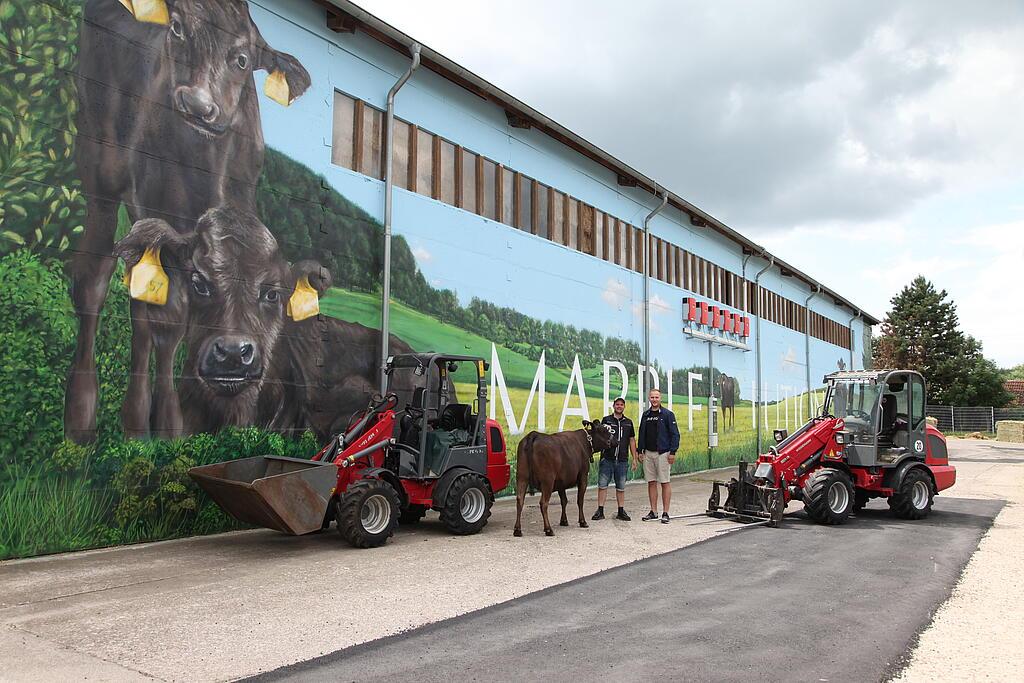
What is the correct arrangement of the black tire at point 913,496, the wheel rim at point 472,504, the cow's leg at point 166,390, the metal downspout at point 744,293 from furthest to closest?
1. the metal downspout at point 744,293
2. the black tire at point 913,496
3. the wheel rim at point 472,504
4. the cow's leg at point 166,390

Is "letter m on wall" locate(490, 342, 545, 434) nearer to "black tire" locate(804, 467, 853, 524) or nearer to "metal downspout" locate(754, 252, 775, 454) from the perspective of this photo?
"black tire" locate(804, 467, 853, 524)

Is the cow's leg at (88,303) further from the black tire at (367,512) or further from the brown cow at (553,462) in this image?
the brown cow at (553,462)

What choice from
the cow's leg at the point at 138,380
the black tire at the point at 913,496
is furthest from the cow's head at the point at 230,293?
the black tire at the point at 913,496

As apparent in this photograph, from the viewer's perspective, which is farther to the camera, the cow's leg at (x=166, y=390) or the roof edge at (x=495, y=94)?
the roof edge at (x=495, y=94)

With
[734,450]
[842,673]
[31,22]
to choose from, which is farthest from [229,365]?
[734,450]

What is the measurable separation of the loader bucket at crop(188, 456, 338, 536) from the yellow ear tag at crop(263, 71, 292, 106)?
5555 millimetres

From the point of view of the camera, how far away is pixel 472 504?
1077cm

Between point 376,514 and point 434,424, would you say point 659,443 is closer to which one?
point 434,424

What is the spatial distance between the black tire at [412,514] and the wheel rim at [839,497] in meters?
6.48

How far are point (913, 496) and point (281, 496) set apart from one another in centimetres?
1042

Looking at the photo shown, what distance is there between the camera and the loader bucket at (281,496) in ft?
27.4

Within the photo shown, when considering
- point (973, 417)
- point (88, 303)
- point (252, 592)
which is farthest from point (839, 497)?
point (973, 417)

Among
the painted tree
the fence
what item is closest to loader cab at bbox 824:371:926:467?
the fence

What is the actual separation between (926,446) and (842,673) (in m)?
9.75
